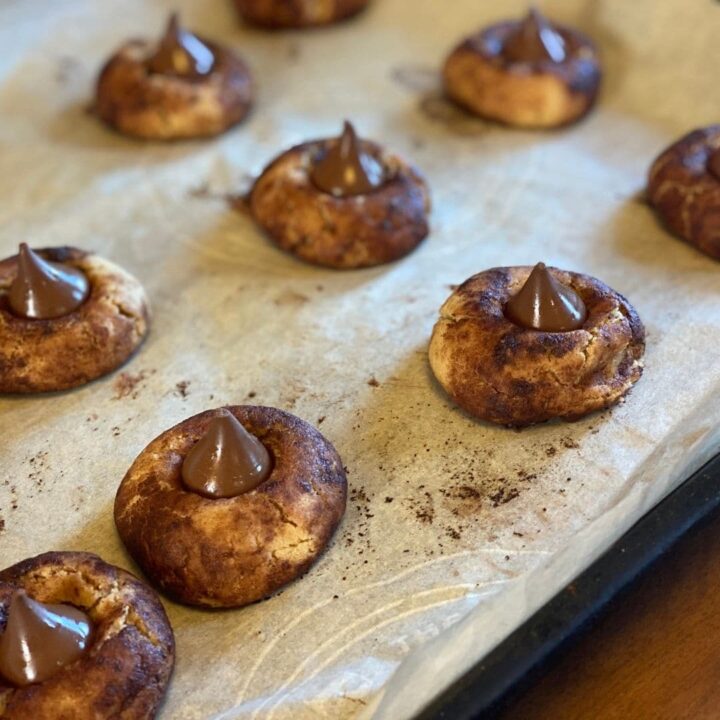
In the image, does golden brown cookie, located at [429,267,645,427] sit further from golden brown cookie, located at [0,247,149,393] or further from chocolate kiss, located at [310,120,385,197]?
golden brown cookie, located at [0,247,149,393]

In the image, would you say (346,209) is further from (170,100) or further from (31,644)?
(31,644)

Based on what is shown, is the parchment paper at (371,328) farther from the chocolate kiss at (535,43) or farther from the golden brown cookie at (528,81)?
the chocolate kiss at (535,43)

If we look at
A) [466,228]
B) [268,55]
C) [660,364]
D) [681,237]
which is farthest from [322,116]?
[660,364]

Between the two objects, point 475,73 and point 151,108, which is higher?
point 475,73

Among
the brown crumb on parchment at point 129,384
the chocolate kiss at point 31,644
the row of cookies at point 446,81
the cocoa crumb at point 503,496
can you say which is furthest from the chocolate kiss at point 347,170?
the chocolate kiss at point 31,644

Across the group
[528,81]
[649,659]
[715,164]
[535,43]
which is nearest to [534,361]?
[649,659]

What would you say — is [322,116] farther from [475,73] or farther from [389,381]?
[389,381]
